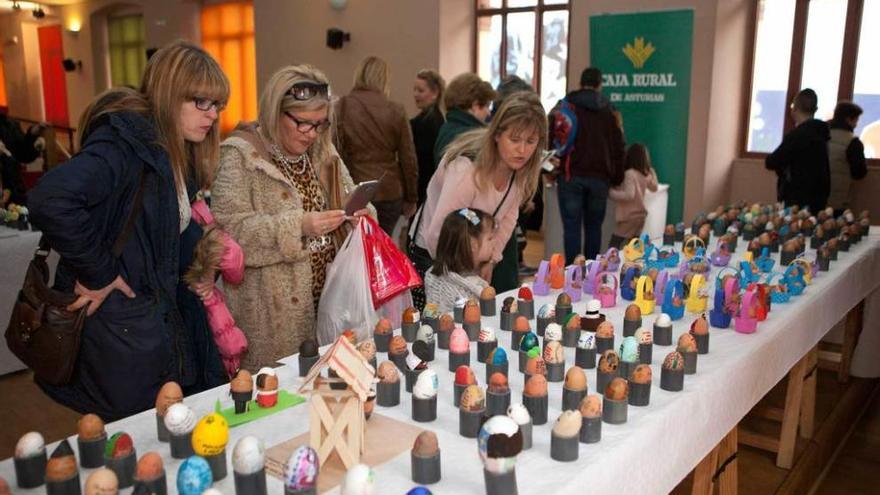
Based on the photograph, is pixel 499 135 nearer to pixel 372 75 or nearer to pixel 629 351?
pixel 629 351

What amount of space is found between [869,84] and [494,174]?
16.7 ft

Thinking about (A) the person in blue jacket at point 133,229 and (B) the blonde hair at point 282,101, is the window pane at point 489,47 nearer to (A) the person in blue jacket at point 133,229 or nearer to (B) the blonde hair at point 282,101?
(B) the blonde hair at point 282,101

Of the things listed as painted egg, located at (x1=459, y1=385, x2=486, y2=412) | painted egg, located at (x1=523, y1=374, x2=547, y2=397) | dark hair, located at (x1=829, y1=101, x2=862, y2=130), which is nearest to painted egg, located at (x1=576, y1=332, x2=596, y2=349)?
painted egg, located at (x1=523, y1=374, x2=547, y2=397)

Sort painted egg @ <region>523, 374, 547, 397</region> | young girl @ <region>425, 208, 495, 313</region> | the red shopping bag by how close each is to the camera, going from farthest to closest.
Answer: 1. young girl @ <region>425, 208, 495, 313</region>
2. the red shopping bag
3. painted egg @ <region>523, 374, 547, 397</region>

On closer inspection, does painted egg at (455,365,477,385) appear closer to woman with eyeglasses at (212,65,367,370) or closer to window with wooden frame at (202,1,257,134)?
woman with eyeglasses at (212,65,367,370)

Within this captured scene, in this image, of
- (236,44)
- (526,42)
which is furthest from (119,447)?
(236,44)

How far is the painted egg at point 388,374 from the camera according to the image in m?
1.53

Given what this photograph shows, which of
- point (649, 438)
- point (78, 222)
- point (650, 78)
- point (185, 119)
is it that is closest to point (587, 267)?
point (649, 438)

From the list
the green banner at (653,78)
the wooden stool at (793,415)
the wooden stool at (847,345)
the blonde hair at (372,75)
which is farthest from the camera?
the green banner at (653,78)

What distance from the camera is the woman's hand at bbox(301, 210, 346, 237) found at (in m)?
2.19

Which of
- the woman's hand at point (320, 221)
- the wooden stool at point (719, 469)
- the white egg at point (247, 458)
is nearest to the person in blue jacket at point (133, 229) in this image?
the woman's hand at point (320, 221)

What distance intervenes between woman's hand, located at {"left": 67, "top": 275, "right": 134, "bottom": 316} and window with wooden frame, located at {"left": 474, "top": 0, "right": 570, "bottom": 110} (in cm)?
659

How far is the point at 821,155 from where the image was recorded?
16.4 feet

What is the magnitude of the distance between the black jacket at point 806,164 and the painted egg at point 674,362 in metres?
3.96
